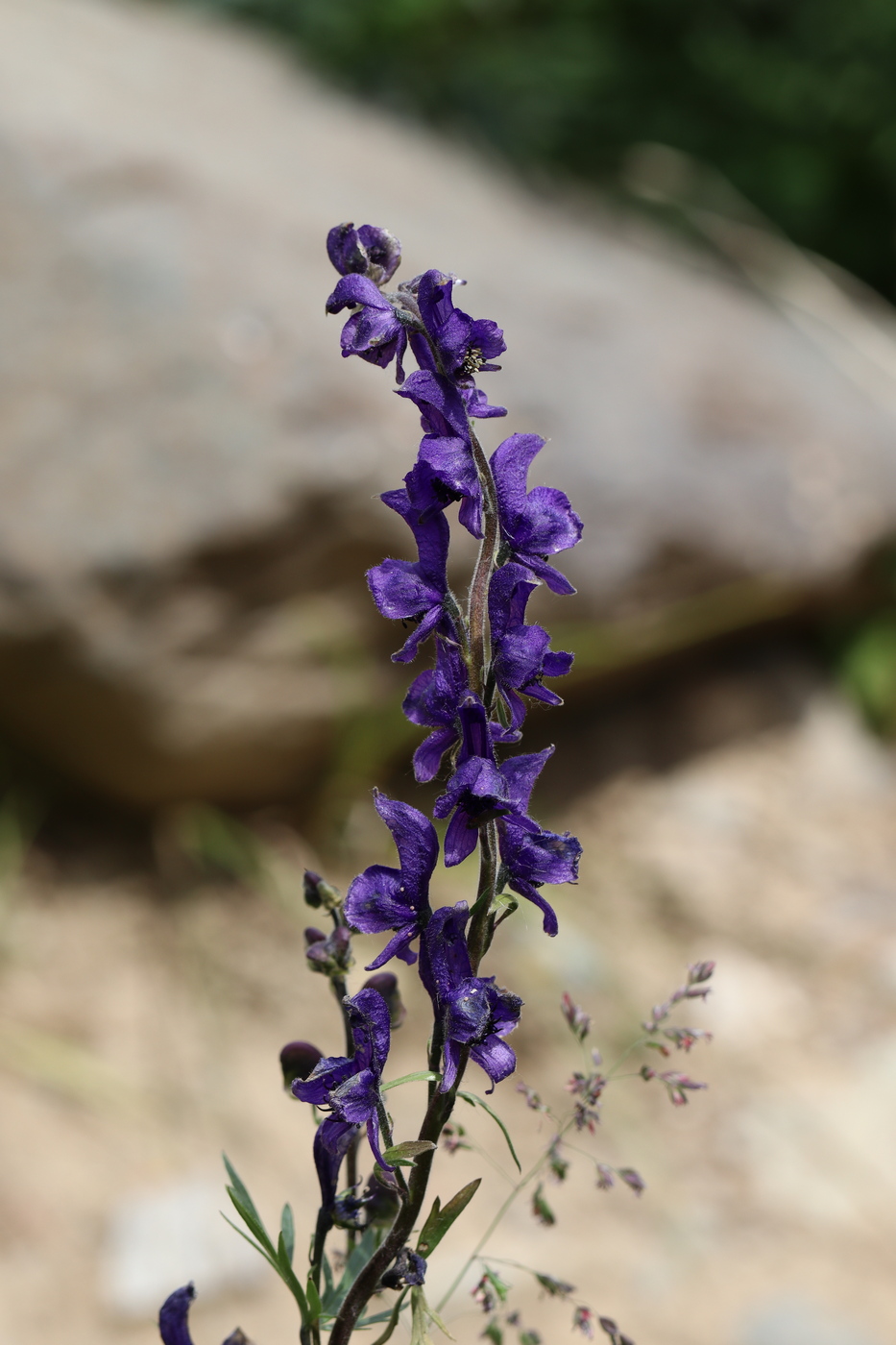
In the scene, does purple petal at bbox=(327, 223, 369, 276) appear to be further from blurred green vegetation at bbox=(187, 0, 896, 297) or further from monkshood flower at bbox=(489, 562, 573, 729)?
blurred green vegetation at bbox=(187, 0, 896, 297)

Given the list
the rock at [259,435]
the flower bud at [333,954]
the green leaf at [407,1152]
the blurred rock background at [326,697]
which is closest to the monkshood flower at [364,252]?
the flower bud at [333,954]

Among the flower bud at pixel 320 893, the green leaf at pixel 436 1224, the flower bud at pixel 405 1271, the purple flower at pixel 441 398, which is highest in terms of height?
the purple flower at pixel 441 398

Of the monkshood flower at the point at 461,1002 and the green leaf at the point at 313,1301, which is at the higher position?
the monkshood flower at the point at 461,1002

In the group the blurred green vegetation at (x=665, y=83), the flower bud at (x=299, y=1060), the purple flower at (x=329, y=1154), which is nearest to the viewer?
the purple flower at (x=329, y=1154)

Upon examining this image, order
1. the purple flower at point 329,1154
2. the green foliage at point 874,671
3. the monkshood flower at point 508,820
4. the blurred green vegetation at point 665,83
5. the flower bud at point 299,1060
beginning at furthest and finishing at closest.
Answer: the blurred green vegetation at point 665,83 → the green foliage at point 874,671 → the flower bud at point 299,1060 → the purple flower at point 329,1154 → the monkshood flower at point 508,820

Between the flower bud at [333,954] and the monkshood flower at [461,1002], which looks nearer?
the monkshood flower at [461,1002]

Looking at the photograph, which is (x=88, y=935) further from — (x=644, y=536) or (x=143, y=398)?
(x=644, y=536)

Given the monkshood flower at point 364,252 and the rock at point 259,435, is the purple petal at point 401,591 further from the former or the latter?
the rock at point 259,435
